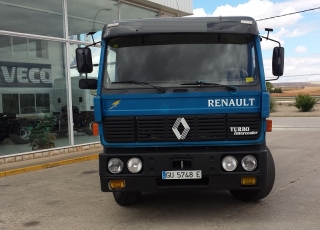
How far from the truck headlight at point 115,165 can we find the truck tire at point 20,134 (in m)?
6.01

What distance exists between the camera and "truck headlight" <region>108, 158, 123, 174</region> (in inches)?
174

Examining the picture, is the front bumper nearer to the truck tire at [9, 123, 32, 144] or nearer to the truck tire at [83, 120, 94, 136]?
the truck tire at [9, 123, 32, 144]

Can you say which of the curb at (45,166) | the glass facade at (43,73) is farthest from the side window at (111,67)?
the curb at (45,166)

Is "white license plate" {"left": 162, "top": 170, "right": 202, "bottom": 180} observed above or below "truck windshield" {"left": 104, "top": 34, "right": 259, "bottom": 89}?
below

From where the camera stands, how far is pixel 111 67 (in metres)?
4.58

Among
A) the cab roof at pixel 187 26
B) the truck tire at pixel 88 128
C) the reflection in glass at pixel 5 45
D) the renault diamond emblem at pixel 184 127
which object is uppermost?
the reflection in glass at pixel 5 45

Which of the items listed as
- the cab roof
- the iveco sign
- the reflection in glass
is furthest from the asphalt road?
the reflection in glass

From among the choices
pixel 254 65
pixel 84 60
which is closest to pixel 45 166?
pixel 84 60

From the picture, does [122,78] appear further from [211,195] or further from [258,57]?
[211,195]

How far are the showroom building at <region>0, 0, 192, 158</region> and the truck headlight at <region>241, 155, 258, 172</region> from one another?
533 centimetres

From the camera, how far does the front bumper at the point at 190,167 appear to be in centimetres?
429

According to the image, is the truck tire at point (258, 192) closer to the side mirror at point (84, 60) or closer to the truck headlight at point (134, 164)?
the truck headlight at point (134, 164)

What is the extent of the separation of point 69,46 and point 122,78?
7.05 m

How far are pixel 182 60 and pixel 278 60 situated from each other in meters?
1.42
